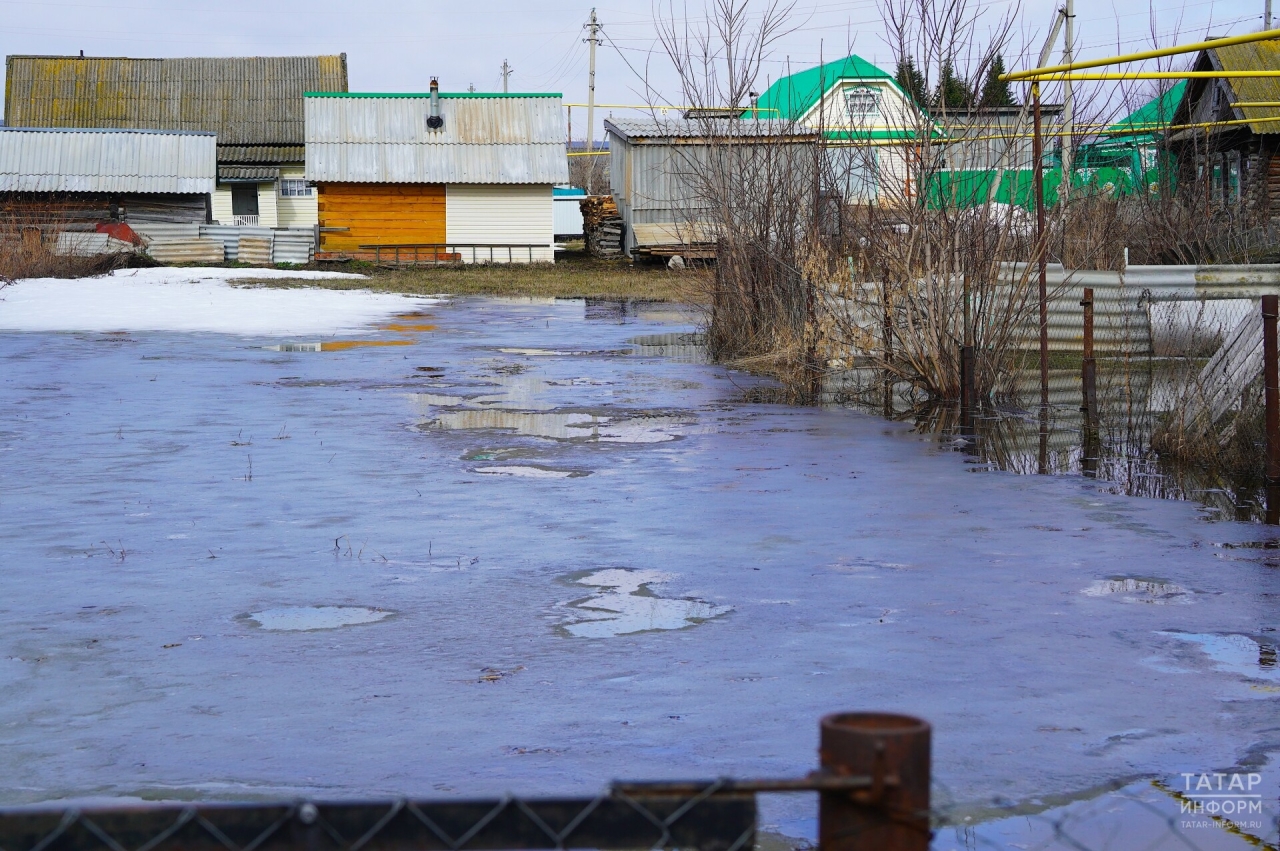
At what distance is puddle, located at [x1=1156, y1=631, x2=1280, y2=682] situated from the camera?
4.97 m

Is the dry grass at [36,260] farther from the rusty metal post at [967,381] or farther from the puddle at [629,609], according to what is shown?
the puddle at [629,609]

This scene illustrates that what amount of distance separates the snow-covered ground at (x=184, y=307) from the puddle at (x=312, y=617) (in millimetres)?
15340

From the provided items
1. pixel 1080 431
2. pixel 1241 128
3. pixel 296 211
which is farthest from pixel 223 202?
pixel 1080 431

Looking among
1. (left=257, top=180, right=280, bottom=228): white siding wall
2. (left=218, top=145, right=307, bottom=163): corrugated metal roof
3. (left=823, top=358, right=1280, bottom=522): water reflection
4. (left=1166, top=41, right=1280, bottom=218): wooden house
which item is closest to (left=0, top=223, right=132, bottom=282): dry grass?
(left=257, top=180, right=280, bottom=228): white siding wall

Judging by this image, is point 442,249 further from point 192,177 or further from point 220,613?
point 220,613

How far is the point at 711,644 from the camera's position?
17.6ft

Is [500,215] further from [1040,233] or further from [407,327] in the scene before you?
[1040,233]

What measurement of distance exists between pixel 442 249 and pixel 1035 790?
38409 millimetres

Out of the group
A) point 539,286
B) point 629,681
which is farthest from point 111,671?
point 539,286

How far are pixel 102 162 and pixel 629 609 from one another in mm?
40585

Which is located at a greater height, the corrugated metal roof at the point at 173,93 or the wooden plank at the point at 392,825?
the corrugated metal roof at the point at 173,93

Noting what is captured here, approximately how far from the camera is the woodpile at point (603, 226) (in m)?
42.4

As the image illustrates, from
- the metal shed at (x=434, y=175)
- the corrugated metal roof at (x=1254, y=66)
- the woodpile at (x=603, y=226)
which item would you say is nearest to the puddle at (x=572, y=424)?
the corrugated metal roof at (x=1254, y=66)

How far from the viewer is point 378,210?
137 ft
